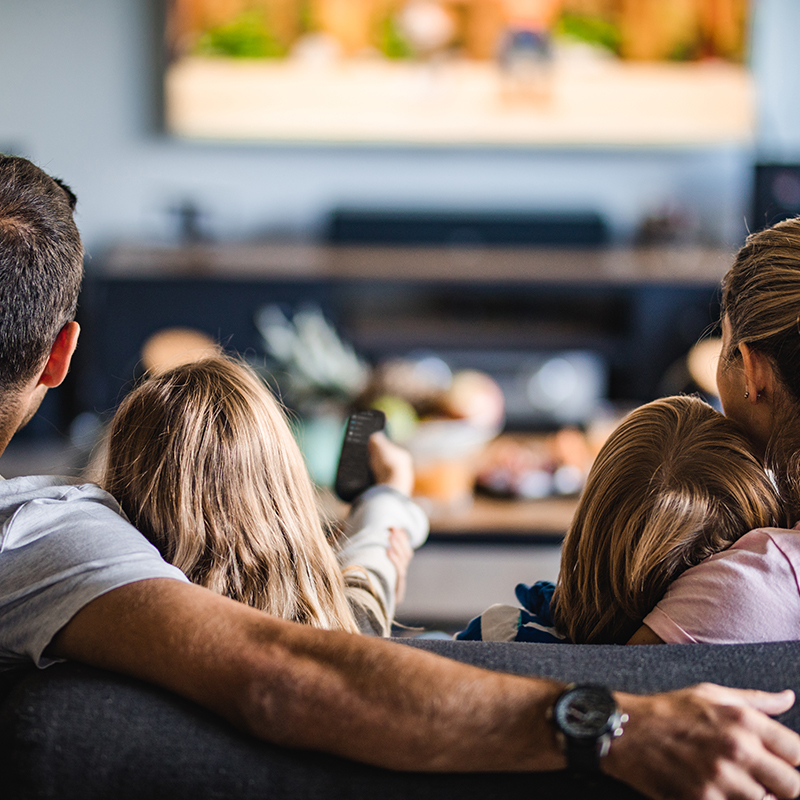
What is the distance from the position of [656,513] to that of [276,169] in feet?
11.9

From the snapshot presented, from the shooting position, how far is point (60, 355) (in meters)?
0.96

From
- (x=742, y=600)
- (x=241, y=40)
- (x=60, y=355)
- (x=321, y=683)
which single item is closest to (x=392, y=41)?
(x=241, y=40)

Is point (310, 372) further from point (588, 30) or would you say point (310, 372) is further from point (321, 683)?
point (588, 30)

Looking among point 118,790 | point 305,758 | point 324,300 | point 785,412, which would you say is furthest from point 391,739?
point 324,300

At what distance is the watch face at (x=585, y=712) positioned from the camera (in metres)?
0.63

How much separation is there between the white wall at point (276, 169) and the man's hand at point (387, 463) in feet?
9.89

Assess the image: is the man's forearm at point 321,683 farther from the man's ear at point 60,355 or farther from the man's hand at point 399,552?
the man's hand at point 399,552

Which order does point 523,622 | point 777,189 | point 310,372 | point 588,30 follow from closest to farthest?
point 523,622
point 310,372
point 777,189
point 588,30

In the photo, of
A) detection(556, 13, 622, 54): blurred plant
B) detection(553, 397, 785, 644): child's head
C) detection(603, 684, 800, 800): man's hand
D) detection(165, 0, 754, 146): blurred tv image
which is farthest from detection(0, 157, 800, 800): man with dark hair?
detection(556, 13, 622, 54): blurred plant

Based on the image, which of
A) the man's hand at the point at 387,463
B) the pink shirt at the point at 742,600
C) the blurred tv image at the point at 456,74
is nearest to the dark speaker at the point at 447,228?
the blurred tv image at the point at 456,74

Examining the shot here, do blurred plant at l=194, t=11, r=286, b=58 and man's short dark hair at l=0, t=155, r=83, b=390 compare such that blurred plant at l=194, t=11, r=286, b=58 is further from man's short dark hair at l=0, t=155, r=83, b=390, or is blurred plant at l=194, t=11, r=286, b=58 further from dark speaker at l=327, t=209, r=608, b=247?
man's short dark hair at l=0, t=155, r=83, b=390

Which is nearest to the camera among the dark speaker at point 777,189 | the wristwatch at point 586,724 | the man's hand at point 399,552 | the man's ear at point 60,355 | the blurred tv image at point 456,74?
the wristwatch at point 586,724

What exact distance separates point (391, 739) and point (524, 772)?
3.7 inches

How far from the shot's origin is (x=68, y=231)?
3.09 ft
